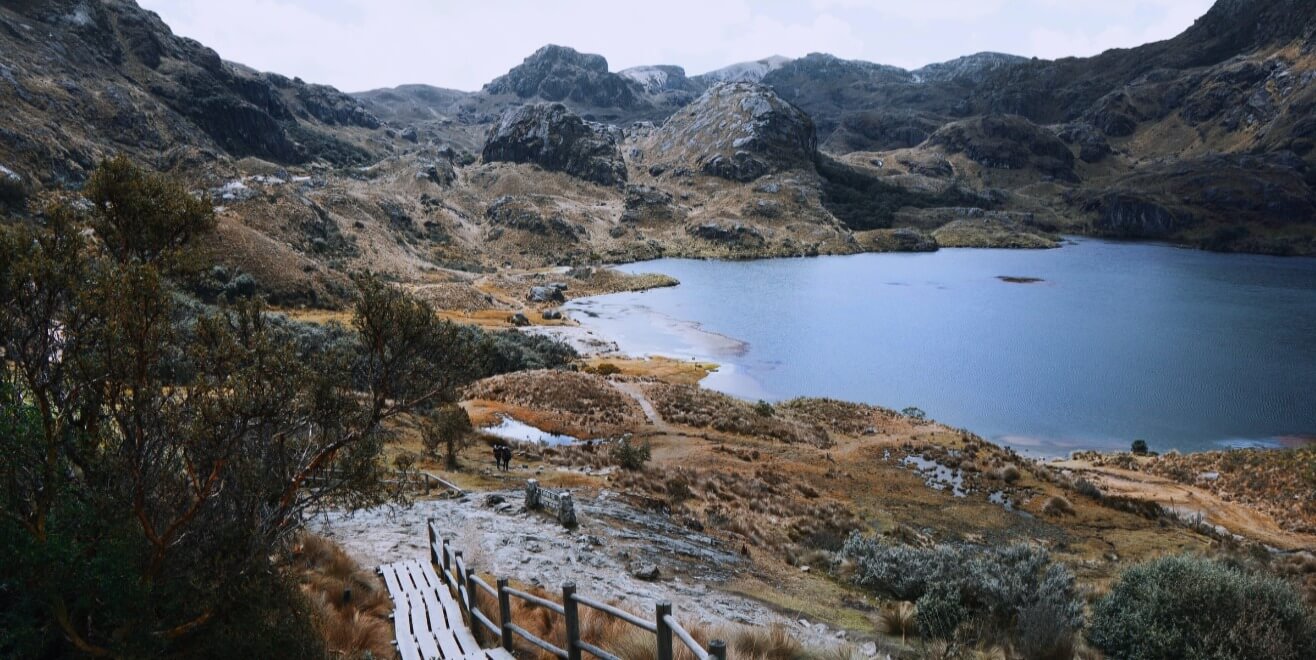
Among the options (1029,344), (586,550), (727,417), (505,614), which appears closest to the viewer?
(505,614)

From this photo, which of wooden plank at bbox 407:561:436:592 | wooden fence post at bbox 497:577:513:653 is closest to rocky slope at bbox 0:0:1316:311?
wooden plank at bbox 407:561:436:592

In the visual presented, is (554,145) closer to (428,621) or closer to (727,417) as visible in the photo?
(727,417)

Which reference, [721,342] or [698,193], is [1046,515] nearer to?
[721,342]

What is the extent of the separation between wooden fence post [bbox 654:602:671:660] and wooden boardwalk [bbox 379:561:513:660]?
2.62 m

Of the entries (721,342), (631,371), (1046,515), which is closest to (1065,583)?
(1046,515)

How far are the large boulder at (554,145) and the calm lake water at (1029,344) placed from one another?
3226 inches

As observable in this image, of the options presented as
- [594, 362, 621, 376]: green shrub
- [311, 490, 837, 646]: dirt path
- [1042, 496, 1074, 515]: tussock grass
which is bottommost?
[1042, 496, 1074, 515]: tussock grass

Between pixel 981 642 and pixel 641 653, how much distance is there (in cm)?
556

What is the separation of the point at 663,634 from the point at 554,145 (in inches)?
7541

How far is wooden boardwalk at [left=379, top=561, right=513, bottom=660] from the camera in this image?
338 inches

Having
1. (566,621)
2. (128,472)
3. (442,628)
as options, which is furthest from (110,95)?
(566,621)

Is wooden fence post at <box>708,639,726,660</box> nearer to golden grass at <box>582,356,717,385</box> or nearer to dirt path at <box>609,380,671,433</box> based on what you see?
dirt path at <box>609,380,671,433</box>

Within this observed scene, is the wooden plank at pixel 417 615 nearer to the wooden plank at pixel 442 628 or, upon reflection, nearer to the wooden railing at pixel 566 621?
the wooden plank at pixel 442 628

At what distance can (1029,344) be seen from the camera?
6331 centimetres
